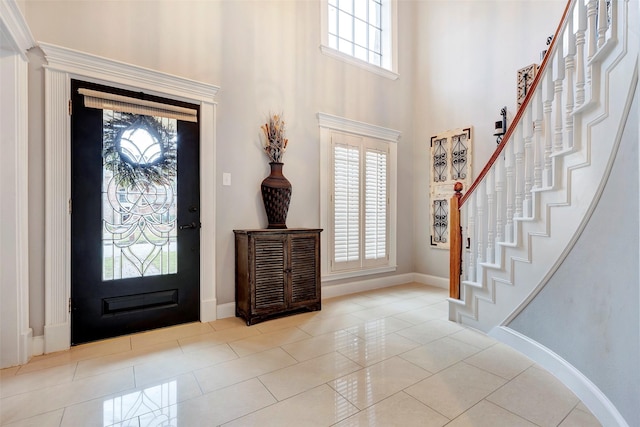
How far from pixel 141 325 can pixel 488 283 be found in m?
2.93

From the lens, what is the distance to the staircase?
4.82 feet

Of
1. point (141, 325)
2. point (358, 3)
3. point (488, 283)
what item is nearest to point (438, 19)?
point (358, 3)

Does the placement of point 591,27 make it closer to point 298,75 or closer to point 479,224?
point 479,224

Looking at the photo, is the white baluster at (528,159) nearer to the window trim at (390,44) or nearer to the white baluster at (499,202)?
the white baluster at (499,202)

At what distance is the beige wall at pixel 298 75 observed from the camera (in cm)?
242

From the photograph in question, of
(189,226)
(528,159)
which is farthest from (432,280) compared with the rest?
(189,226)

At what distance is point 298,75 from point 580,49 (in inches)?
101

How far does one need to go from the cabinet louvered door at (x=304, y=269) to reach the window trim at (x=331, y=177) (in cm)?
49

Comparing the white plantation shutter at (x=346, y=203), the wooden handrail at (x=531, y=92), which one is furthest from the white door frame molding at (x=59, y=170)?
the wooden handrail at (x=531, y=92)

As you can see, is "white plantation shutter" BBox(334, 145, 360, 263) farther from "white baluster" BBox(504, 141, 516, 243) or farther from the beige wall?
"white baluster" BBox(504, 141, 516, 243)

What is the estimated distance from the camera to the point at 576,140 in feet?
5.70

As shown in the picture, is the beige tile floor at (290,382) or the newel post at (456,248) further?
the newel post at (456,248)

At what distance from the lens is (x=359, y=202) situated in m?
3.96

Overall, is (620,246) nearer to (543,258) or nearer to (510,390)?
(543,258)
